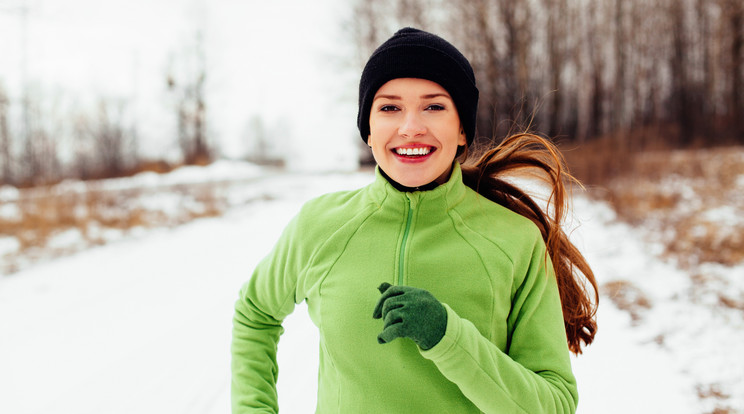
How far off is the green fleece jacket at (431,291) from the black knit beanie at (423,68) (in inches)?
8.4

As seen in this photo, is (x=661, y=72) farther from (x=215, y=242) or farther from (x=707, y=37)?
(x=215, y=242)

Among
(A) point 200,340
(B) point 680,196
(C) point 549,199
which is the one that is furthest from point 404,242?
(B) point 680,196

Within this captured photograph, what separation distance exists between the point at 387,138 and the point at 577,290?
732mm

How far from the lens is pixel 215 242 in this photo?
26.5ft

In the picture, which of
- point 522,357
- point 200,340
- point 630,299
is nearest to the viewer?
point 522,357

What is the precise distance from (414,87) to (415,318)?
0.58 m

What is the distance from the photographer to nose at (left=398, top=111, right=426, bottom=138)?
123 cm

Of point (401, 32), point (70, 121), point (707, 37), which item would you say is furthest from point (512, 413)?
point (70, 121)

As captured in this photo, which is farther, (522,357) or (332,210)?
(332,210)

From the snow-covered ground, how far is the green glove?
745 mm

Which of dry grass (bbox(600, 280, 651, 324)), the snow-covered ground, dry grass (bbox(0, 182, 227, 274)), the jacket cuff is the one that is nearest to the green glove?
the jacket cuff

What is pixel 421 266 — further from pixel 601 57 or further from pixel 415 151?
pixel 601 57

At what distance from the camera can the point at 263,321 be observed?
1.51m

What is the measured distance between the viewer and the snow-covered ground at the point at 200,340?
3217 millimetres
